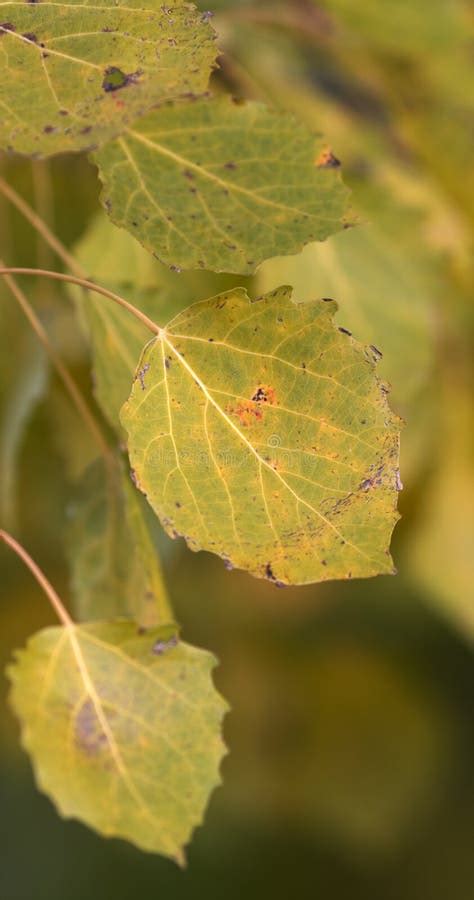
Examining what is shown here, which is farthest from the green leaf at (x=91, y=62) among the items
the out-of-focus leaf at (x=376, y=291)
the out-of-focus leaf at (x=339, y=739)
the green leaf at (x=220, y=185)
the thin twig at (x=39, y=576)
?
the out-of-focus leaf at (x=339, y=739)

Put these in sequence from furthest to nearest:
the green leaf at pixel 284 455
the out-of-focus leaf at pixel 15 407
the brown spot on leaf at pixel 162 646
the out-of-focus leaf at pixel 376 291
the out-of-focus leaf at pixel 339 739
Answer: the out-of-focus leaf at pixel 339 739, the out-of-focus leaf at pixel 15 407, the out-of-focus leaf at pixel 376 291, the brown spot on leaf at pixel 162 646, the green leaf at pixel 284 455

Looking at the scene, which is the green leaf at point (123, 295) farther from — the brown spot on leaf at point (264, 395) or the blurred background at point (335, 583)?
the brown spot on leaf at point (264, 395)

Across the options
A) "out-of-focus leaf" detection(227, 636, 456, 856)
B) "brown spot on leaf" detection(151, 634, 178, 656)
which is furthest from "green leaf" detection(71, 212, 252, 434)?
"out-of-focus leaf" detection(227, 636, 456, 856)

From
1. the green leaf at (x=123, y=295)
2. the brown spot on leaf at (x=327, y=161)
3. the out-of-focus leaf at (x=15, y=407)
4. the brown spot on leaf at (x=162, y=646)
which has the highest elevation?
the brown spot on leaf at (x=327, y=161)

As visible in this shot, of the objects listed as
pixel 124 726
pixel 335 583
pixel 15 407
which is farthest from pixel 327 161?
pixel 335 583

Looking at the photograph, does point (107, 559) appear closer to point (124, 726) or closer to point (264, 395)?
point (124, 726)
